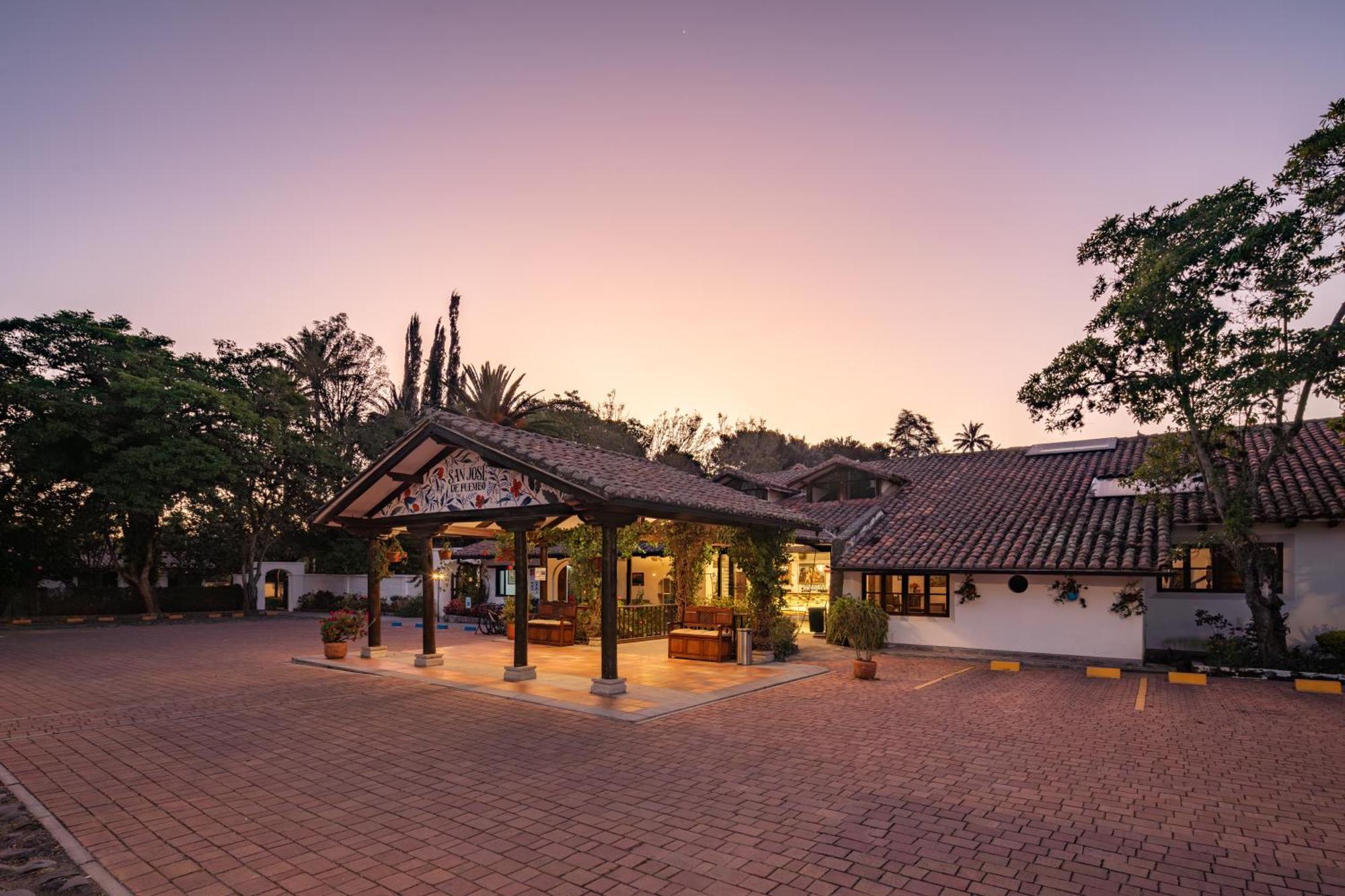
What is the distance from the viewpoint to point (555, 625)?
18156 millimetres

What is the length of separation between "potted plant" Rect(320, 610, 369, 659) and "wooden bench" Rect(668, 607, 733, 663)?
7.02 meters

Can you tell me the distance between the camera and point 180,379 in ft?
83.3

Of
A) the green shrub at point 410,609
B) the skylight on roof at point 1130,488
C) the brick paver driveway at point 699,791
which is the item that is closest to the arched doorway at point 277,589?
the green shrub at point 410,609

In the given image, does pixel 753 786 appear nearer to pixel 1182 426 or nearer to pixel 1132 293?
pixel 1132 293

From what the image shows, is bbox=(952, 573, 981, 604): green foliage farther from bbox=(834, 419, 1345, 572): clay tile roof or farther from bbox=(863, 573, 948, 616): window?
bbox=(834, 419, 1345, 572): clay tile roof

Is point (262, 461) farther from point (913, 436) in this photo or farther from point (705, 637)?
point (913, 436)

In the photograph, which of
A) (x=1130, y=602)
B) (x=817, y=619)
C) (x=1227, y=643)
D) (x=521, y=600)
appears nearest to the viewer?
(x=521, y=600)

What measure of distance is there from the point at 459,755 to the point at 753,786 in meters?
3.45

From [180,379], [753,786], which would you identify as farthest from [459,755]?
[180,379]

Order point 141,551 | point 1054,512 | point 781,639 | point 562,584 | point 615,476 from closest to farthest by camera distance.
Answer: point 615,476 < point 781,639 < point 1054,512 < point 562,584 < point 141,551

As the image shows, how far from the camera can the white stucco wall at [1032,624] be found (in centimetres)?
1538

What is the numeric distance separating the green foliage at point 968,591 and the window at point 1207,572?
394 centimetres

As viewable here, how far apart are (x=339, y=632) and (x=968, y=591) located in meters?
14.4

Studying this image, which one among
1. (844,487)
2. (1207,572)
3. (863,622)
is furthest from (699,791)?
(844,487)
